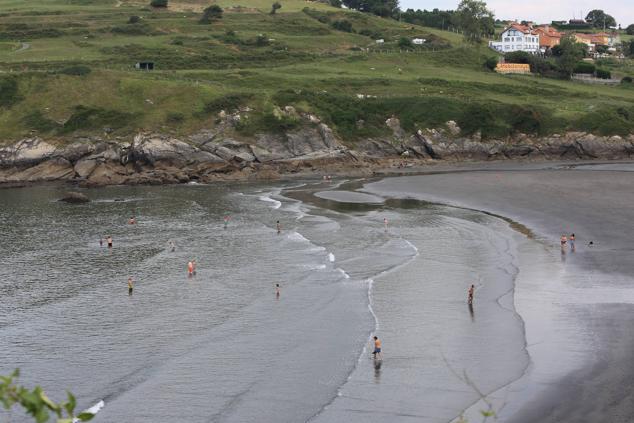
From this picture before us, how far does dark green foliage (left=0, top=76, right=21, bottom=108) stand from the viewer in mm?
123000

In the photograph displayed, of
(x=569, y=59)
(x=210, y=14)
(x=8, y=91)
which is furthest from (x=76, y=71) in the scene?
(x=569, y=59)

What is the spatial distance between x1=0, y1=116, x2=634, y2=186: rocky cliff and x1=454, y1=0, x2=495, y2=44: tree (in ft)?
185

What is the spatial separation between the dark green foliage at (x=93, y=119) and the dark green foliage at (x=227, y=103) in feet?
39.6

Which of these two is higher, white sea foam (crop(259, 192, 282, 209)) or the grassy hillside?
the grassy hillside

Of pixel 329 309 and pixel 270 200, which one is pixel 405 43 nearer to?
pixel 270 200

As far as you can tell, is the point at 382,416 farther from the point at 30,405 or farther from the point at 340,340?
the point at 30,405

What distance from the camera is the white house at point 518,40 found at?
194250 millimetres

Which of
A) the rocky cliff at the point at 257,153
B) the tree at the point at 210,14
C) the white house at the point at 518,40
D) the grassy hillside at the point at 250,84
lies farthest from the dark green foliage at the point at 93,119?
the white house at the point at 518,40

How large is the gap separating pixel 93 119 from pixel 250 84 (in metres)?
29.6

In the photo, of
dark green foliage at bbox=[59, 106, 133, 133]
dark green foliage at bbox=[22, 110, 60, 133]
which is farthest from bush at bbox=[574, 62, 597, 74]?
dark green foliage at bbox=[22, 110, 60, 133]

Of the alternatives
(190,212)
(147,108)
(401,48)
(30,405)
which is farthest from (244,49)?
(30,405)

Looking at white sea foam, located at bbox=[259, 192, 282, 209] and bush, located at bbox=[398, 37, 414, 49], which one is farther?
bush, located at bbox=[398, 37, 414, 49]

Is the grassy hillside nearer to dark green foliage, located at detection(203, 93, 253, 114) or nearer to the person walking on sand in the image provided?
dark green foliage, located at detection(203, 93, 253, 114)

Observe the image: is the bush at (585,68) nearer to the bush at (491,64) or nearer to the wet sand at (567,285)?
the bush at (491,64)
